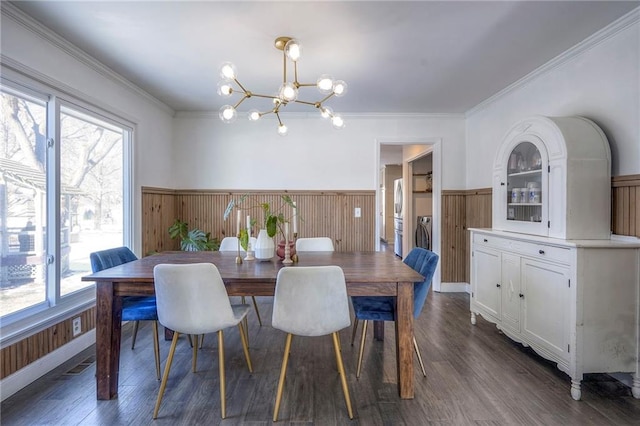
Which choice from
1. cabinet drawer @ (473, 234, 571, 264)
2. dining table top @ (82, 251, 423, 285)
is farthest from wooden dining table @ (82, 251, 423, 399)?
cabinet drawer @ (473, 234, 571, 264)

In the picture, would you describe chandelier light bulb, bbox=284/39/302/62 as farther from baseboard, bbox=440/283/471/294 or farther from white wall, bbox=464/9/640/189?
baseboard, bbox=440/283/471/294

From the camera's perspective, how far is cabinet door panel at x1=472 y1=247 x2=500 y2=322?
9.18 ft

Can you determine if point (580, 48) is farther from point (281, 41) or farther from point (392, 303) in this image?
point (392, 303)

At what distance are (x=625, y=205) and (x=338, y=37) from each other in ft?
7.76

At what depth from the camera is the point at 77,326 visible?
8.45 ft

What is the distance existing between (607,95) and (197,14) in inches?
117

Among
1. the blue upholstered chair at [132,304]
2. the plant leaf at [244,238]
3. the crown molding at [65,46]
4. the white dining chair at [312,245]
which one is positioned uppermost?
the crown molding at [65,46]

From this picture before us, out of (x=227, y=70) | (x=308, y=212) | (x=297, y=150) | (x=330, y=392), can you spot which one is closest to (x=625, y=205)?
(x=330, y=392)

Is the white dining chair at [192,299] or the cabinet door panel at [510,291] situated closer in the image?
the white dining chair at [192,299]

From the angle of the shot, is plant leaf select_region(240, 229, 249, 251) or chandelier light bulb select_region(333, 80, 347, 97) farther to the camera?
plant leaf select_region(240, 229, 249, 251)

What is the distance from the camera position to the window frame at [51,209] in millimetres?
2051

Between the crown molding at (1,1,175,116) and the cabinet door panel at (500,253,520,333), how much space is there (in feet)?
13.0

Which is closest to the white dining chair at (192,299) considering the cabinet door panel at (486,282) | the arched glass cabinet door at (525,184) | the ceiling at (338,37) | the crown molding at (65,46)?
the ceiling at (338,37)

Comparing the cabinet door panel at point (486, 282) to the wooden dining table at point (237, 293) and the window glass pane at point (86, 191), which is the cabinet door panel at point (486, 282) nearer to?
the wooden dining table at point (237, 293)
